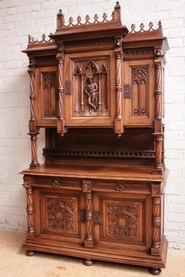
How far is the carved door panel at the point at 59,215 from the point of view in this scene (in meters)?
2.80

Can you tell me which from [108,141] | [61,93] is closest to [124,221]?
[108,141]

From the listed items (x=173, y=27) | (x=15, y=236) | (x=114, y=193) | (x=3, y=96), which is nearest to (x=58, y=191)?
(x=114, y=193)

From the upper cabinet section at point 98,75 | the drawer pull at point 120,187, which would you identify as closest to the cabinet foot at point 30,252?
the drawer pull at point 120,187

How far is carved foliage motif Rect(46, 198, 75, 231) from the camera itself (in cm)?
282

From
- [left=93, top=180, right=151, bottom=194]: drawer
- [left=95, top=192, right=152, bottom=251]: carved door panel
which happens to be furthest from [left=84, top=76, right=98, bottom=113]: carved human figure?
[left=95, top=192, right=152, bottom=251]: carved door panel

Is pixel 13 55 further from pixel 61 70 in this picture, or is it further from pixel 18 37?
pixel 61 70

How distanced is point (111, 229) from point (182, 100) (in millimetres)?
1465

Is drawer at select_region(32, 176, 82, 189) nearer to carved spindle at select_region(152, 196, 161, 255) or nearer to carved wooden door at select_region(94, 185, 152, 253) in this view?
carved wooden door at select_region(94, 185, 152, 253)

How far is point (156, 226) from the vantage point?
8.31ft

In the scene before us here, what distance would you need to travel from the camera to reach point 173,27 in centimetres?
291

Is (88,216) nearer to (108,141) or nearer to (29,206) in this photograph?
(29,206)

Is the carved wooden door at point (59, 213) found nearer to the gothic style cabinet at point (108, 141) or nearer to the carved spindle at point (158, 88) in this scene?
the gothic style cabinet at point (108, 141)

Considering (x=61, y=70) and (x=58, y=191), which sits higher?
(x=61, y=70)

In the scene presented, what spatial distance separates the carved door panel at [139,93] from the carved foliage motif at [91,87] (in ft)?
0.66
